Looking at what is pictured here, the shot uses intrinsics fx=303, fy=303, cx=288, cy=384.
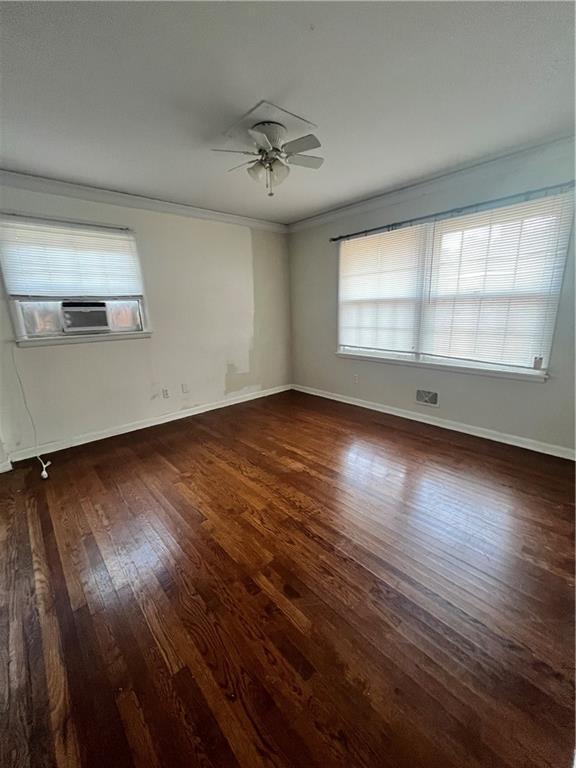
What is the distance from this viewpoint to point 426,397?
349 centimetres

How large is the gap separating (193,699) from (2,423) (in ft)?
9.68

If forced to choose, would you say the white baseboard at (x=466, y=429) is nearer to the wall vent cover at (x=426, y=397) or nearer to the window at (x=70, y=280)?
the wall vent cover at (x=426, y=397)

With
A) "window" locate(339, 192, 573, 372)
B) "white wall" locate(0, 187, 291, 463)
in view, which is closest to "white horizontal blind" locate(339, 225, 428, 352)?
"window" locate(339, 192, 573, 372)

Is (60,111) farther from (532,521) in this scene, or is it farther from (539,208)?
(532,521)

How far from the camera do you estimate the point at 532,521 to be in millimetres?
1922

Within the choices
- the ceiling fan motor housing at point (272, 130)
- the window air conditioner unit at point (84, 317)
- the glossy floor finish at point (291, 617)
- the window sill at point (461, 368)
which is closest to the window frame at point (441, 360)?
the window sill at point (461, 368)

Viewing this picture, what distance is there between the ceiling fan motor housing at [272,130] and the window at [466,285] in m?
1.86

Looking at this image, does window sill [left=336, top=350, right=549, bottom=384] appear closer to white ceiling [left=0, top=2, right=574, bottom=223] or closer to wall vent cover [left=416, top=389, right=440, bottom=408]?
wall vent cover [left=416, top=389, right=440, bottom=408]

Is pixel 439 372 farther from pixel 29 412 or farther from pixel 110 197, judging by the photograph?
pixel 29 412

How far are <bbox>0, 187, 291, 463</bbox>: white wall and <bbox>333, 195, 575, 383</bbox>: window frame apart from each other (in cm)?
108

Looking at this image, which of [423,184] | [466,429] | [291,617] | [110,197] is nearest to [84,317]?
[110,197]

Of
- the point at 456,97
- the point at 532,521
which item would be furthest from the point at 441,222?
the point at 532,521

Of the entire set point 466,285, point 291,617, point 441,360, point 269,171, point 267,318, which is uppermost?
point 269,171

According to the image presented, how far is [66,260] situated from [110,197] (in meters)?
0.78
